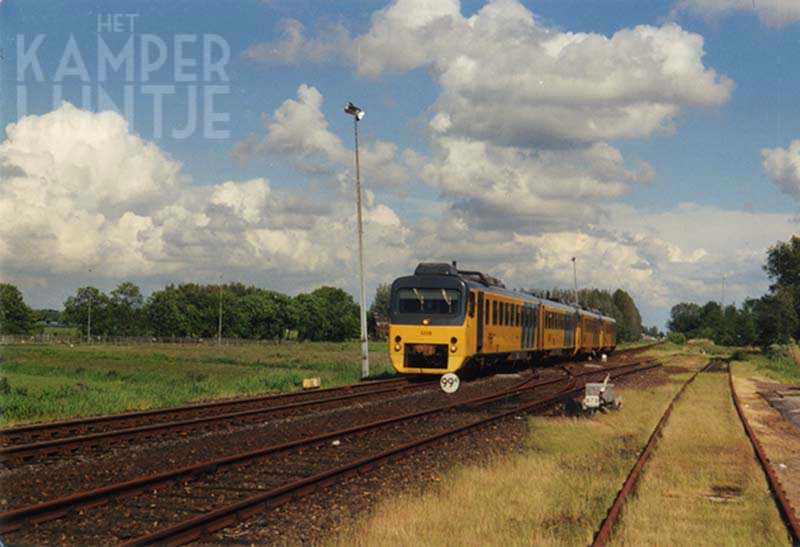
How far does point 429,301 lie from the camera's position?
25125 millimetres

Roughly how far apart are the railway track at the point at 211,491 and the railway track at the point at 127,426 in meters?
2.83

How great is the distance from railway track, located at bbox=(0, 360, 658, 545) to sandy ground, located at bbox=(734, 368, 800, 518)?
17.6 ft

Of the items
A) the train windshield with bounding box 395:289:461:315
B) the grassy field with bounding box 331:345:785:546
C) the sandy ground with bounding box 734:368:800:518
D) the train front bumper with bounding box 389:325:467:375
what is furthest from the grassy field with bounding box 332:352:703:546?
the train windshield with bounding box 395:289:461:315

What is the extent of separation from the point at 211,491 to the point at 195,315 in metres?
140

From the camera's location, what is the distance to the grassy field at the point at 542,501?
27.4 feet

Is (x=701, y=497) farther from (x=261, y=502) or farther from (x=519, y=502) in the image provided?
(x=261, y=502)

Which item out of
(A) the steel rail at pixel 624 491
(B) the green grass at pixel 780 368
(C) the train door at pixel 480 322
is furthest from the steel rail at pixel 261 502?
(B) the green grass at pixel 780 368

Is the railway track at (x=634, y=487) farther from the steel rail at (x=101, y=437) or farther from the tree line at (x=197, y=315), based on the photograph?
the tree line at (x=197, y=315)

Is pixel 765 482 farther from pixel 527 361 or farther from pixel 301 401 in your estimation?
pixel 527 361

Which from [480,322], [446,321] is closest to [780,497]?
[446,321]

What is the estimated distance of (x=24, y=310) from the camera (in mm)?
140750

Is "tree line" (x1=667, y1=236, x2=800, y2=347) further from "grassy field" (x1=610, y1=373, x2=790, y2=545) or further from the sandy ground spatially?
"grassy field" (x1=610, y1=373, x2=790, y2=545)

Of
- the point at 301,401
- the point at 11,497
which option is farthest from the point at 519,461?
the point at 301,401

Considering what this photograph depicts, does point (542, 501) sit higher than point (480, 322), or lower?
lower
